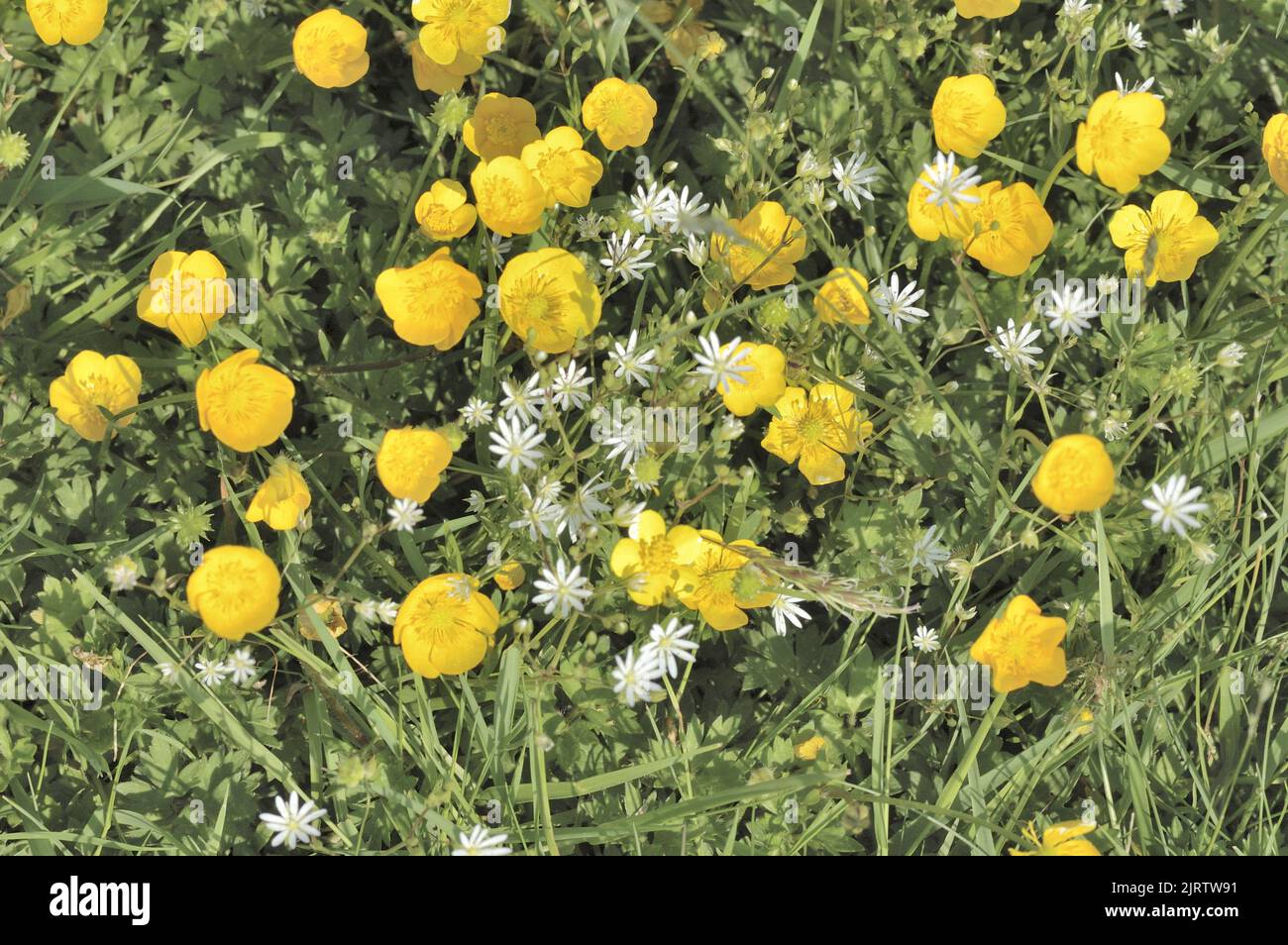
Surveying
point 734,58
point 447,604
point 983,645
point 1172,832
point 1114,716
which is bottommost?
point 1172,832

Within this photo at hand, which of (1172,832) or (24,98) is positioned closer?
(1172,832)

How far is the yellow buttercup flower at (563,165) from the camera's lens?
103 inches

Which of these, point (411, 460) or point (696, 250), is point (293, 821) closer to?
point (411, 460)

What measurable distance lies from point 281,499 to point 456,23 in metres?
1.30

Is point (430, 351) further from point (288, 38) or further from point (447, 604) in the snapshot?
point (288, 38)

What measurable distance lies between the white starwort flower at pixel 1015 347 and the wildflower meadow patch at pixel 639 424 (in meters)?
0.01

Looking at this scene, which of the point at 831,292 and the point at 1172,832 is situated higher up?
the point at 831,292

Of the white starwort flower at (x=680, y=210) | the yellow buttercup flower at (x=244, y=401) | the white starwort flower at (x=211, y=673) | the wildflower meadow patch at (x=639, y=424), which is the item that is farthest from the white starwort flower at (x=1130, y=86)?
the white starwort flower at (x=211, y=673)

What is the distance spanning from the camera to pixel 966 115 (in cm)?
267

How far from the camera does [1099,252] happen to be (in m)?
2.89

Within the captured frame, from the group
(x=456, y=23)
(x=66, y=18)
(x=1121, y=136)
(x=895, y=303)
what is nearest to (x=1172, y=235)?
(x=1121, y=136)

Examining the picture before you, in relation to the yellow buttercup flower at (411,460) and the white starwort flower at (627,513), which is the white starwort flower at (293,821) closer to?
the yellow buttercup flower at (411,460)

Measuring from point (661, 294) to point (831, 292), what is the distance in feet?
1.46
